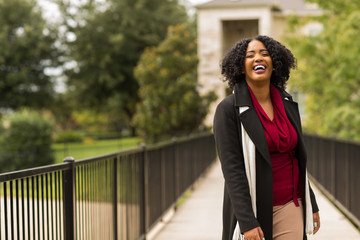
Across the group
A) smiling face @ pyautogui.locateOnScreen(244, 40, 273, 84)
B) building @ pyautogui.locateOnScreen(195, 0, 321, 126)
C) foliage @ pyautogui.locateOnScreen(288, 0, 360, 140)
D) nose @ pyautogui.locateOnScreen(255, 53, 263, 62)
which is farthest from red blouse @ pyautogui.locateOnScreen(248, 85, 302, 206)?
building @ pyautogui.locateOnScreen(195, 0, 321, 126)

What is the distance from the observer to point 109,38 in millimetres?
45438

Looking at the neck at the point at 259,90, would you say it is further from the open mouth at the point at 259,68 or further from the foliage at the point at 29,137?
the foliage at the point at 29,137

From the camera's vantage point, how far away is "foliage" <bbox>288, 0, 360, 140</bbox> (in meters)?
13.0

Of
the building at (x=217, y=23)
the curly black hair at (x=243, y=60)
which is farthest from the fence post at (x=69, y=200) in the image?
the building at (x=217, y=23)

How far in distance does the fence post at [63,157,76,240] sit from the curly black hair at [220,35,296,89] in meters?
1.44

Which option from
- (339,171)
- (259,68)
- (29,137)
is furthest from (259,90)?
(29,137)

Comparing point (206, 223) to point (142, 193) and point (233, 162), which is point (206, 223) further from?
point (233, 162)

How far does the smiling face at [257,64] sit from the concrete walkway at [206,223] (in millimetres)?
4263

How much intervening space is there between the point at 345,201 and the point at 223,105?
238 inches

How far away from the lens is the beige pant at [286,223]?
3338 mm

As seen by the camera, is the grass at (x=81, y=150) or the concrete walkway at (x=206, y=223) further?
the grass at (x=81, y=150)

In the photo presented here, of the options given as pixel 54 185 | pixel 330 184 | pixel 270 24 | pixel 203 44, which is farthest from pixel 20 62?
pixel 54 185

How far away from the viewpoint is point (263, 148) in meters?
3.21

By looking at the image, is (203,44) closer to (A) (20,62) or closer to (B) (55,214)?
(A) (20,62)
